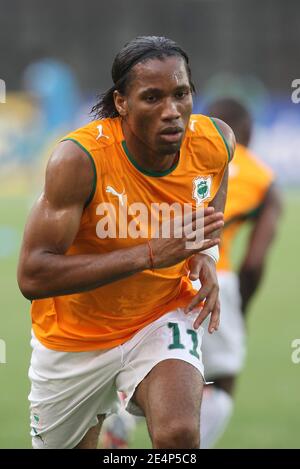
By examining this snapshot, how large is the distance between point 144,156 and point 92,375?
43.2 inches

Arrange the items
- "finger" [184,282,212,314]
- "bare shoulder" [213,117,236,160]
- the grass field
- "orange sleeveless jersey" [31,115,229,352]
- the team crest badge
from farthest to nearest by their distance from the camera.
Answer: the grass field → "bare shoulder" [213,117,236,160] → the team crest badge → "finger" [184,282,212,314] → "orange sleeveless jersey" [31,115,229,352]

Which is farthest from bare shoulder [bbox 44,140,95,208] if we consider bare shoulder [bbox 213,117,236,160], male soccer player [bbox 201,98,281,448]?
male soccer player [bbox 201,98,281,448]

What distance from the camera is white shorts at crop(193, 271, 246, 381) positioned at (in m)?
7.19

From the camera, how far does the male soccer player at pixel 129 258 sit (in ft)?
15.1

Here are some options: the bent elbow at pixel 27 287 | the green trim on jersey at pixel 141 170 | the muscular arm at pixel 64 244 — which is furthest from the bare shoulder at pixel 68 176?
the bent elbow at pixel 27 287

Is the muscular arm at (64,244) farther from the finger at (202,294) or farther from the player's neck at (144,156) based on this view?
the finger at (202,294)

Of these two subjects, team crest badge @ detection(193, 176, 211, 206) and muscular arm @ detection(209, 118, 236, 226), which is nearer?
team crest badge @ detection(193, 176, 211, 206)

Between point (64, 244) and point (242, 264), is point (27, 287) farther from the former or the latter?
point (242, 264)

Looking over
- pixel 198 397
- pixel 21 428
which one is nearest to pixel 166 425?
pixel 198 397

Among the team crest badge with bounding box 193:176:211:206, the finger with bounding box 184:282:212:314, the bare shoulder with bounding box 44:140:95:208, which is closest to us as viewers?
the bare shoulder with bounding box 44:140:95:208

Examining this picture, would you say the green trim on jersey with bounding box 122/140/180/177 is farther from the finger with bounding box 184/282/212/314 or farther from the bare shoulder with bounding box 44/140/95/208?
the finger with bounding box 184/282/212/314

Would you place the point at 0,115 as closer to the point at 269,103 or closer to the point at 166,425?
the point at 269,103

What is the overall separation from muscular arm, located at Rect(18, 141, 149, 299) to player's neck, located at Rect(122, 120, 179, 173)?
1.03 ft

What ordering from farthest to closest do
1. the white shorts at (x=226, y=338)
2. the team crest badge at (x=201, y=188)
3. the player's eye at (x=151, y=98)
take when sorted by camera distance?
the white shorts at (x=226, y=338), the team crest badge at (x=201, y=188), the player's eye at (x=151, y=98)
